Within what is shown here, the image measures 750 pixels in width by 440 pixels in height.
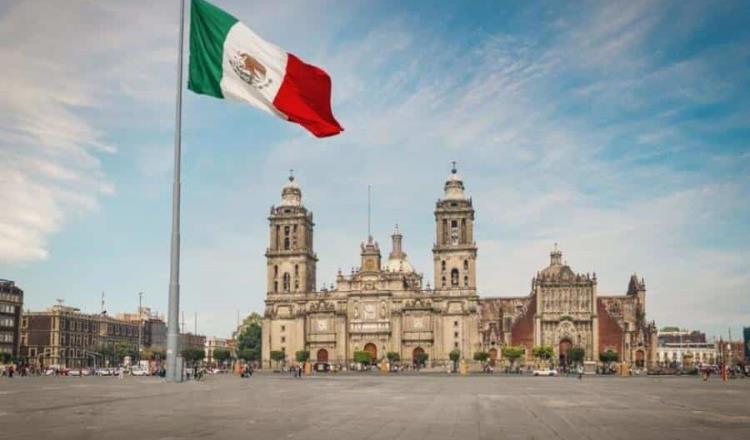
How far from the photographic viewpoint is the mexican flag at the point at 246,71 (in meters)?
19.1

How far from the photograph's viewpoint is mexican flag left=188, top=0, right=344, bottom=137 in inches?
750

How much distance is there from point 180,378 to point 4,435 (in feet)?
22.3

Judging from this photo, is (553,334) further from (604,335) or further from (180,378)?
(180,378)

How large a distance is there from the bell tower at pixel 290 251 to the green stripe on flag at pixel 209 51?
11221cm

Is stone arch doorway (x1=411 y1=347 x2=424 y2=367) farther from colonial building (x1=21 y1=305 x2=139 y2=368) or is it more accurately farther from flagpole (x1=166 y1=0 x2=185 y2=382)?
flagpole (x1=166 y1=0 x2=185 y2=382)

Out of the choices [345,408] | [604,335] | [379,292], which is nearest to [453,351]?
[379,292]

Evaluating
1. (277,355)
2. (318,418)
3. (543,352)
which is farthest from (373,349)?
(318,418)

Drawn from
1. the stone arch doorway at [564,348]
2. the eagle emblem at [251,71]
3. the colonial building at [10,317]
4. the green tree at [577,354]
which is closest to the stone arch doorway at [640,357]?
the stone arch doorway at [564,348]

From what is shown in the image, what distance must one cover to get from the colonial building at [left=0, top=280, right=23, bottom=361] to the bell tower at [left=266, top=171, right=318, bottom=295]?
40.2 metres

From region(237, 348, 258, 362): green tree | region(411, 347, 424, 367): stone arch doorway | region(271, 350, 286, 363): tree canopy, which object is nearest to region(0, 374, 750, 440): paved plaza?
region(411, 347, 424, 367): stone arch doorway

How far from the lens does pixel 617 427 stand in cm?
1962

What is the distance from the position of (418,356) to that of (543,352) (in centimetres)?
1820

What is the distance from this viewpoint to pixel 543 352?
390ft

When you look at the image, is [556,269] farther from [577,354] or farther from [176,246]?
[176,246]
